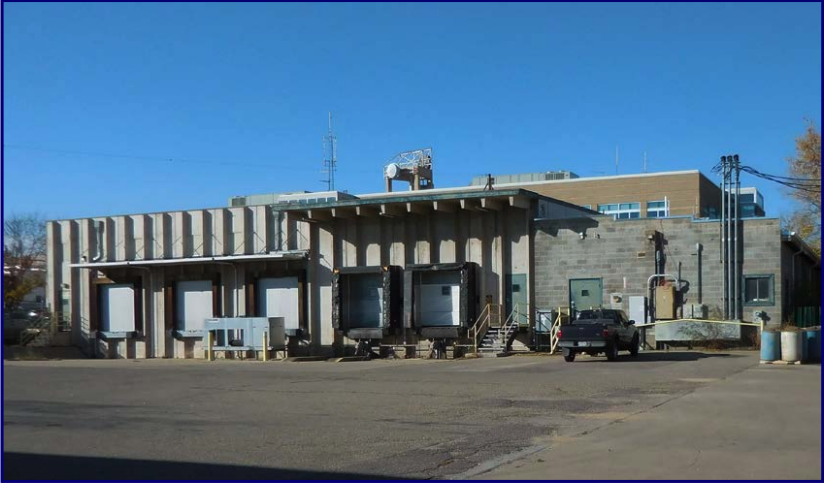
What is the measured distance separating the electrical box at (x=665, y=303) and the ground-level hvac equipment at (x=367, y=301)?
10227mm

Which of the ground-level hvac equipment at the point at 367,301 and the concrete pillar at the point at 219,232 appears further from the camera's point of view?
the concrete pillar at the point at 219,232

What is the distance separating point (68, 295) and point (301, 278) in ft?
46.0

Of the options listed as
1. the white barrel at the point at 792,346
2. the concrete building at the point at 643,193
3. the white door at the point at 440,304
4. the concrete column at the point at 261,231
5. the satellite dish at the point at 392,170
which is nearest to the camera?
the white barrel at the point at 792,346

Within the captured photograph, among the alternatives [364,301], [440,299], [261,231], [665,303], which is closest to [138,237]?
[261,231]

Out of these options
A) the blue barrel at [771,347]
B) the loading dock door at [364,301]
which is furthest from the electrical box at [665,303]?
the loading dock door at [364,301]

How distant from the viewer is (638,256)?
32.2 meters

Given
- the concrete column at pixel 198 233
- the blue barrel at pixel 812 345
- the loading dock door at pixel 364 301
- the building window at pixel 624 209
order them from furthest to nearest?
1. the building window at pixel 624 209
2. the concrete column at pixel 198 233
3. the loading dock door at pixel 364 301
4. the blue barrel at pixel 812 345

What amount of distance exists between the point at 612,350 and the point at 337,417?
13649mm

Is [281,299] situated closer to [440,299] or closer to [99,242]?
[440,299]

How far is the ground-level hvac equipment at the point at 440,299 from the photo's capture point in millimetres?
33844

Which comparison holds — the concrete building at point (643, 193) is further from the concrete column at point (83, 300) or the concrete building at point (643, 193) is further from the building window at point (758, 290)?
the concrete column at point (83, 300)

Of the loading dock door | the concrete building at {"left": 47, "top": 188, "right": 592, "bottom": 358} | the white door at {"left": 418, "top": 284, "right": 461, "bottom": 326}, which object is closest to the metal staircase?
the concrete building at {"left": 47, "top": 188, "right": 592, "bottom": 358}

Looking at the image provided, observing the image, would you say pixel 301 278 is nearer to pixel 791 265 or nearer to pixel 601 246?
pixel 601 246

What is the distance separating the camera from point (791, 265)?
3462cm
